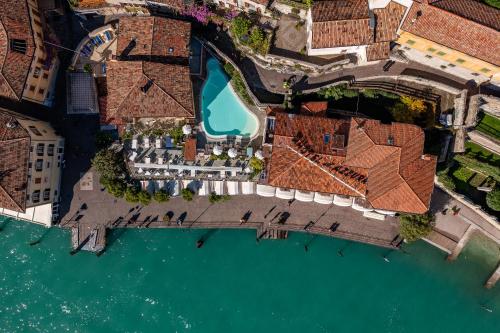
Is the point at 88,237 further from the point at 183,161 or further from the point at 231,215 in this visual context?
the point at 231,215

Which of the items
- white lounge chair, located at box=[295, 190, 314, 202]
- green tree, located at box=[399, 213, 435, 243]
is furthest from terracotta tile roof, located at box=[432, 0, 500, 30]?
white lounge chair, located at box=[295, 190, 314, 202]

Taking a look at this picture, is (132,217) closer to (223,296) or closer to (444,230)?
(223,296)

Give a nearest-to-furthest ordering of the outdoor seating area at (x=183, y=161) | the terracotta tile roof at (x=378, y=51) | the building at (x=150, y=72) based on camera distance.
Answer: the terracotta tile roof at (x=378, y=51), the building at (x=150, y=72), the outdoor seating area at (x=183, y=161)

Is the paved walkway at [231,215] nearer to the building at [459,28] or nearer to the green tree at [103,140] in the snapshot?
the green tree at [103,140]

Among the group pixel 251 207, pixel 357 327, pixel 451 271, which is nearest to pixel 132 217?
pixel 251 207

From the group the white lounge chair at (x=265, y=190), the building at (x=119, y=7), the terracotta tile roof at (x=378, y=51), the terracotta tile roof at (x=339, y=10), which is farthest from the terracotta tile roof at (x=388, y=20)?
the building at (x=119, y=7)

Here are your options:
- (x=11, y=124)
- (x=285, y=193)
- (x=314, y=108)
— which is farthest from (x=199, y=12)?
(x=11, y=124)
